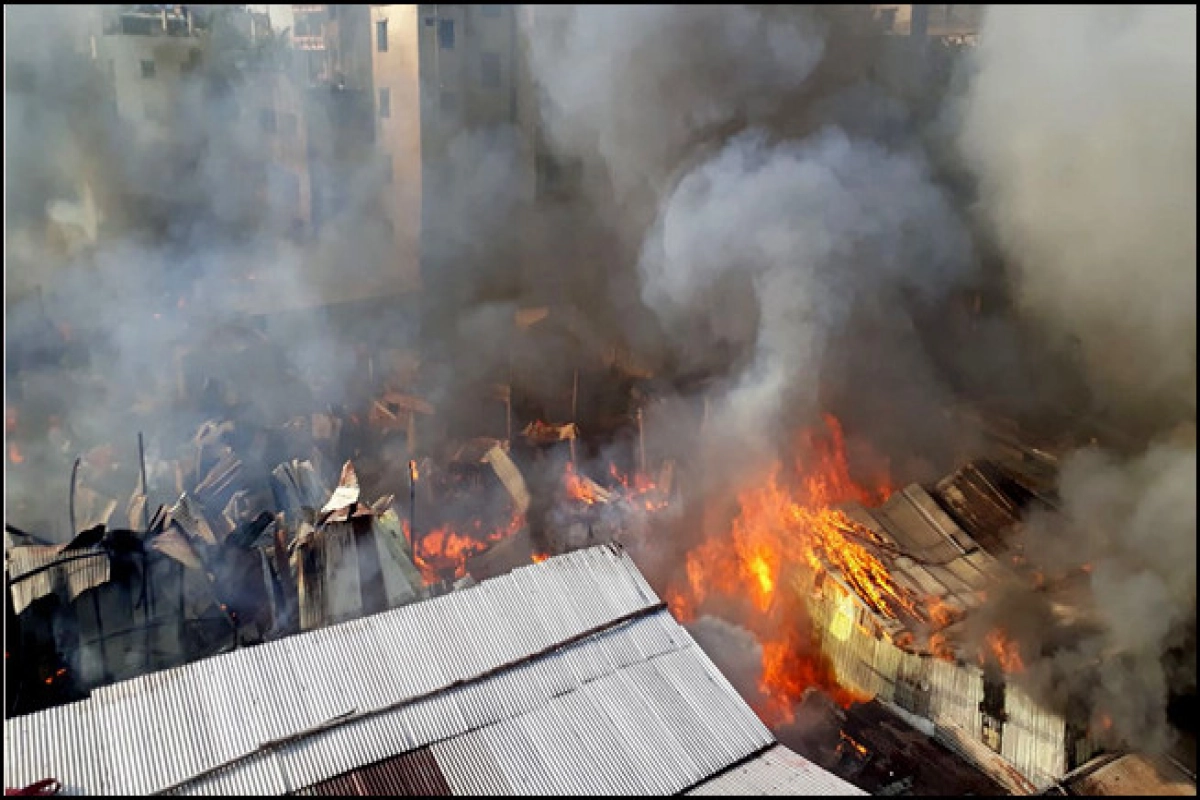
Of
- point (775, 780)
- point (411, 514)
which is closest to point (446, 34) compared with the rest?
point (411, 514)

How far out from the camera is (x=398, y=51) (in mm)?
19469

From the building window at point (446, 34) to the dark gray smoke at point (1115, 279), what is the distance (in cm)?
1030

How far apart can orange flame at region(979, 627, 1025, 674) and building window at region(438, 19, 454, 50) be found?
15.1 m

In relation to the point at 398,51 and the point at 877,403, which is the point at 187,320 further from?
the point at 877,403

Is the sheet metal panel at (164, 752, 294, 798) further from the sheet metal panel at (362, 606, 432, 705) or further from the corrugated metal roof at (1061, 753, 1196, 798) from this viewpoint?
the corrugated metal roof at (1061, 753, 1196, 798)

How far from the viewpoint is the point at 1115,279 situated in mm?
12727

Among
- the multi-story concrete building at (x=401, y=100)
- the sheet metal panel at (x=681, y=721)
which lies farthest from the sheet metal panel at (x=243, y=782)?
the multi-story concrete building at (x=401, y=100)

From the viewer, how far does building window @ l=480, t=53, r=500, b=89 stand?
18938 millimetres

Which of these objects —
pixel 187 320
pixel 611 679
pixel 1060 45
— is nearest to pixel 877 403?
pixel 1060 45

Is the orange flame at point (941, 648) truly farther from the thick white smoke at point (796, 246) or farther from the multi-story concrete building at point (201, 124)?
the multi-story concrete building at point (201, 124)

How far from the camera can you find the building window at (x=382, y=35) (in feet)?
64.7

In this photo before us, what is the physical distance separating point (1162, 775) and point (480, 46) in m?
16.9

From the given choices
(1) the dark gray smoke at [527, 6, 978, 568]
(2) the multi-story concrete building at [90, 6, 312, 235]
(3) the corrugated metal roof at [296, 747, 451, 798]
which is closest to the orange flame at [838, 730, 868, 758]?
(3) the corrugated metal roof at [296, 747, 451, 798]

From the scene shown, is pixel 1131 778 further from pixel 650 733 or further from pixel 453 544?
pixel 453 544
